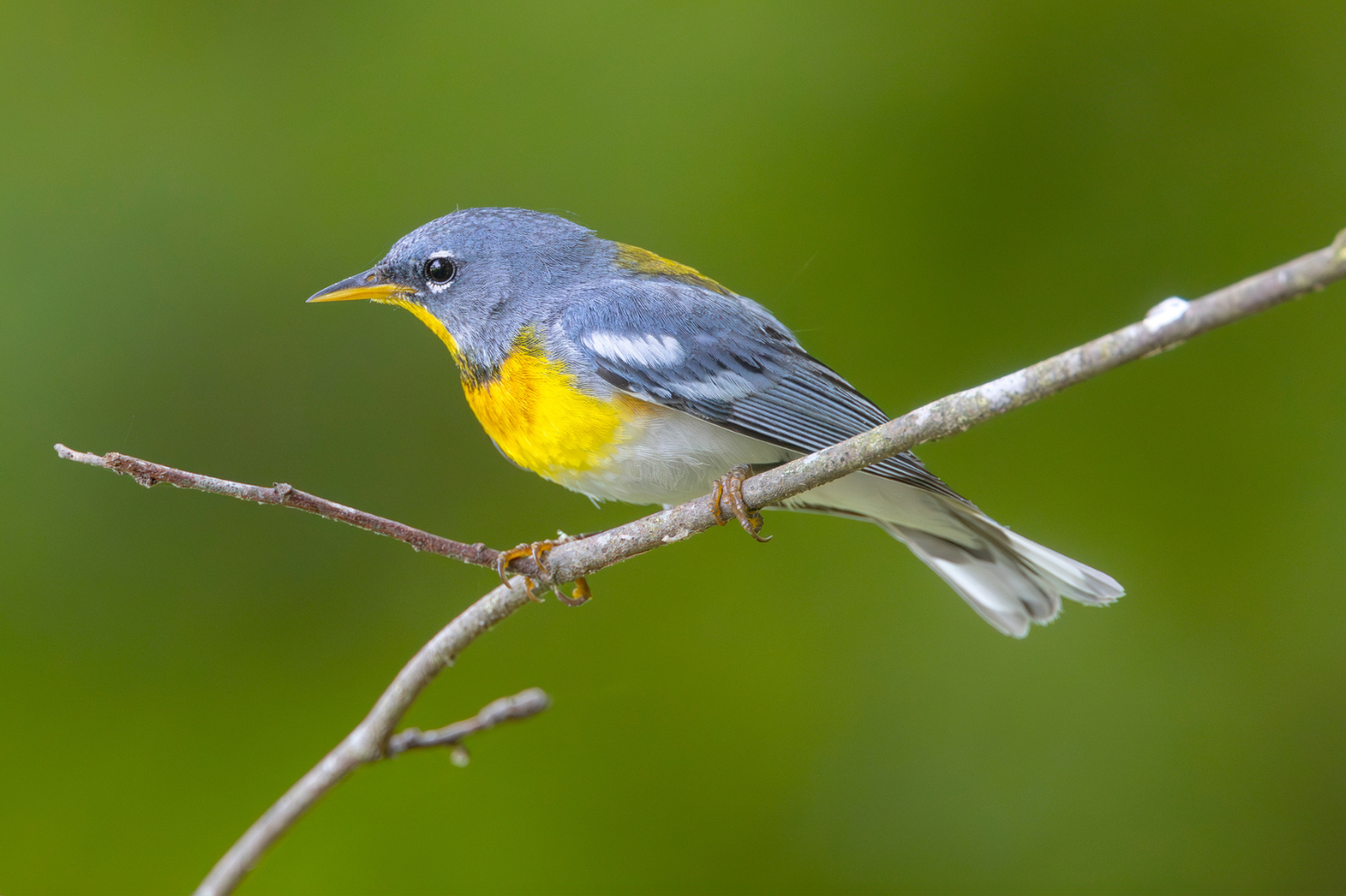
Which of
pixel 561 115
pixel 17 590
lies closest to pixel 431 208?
pixel 561 115

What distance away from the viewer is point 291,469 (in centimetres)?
301

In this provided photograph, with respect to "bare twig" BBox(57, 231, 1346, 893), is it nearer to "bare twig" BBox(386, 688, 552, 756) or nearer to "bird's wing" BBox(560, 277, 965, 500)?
"bare twig" BBox(386, 688, 552, 756)

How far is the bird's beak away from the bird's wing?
41 cm

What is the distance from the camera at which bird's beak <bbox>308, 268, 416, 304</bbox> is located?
79.7 inches

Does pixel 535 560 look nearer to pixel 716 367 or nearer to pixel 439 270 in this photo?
pixel 716 367

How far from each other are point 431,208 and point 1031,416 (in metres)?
2.02

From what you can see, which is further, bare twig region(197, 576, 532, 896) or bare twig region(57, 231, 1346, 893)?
bare twig region(197, 576, 532, 896)

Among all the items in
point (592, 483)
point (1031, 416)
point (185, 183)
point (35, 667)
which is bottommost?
point (35, 667)

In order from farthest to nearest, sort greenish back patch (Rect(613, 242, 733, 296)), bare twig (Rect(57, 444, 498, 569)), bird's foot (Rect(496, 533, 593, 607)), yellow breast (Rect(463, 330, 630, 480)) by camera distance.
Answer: greenish back patch (Rect(613, 242, 733, 296)), yellow breast (Rect(463, 330, 630, 480)), bird's foot (Rect(496, 533, 593, 607)), bare twig (Rect(57, 444, 498, 569))

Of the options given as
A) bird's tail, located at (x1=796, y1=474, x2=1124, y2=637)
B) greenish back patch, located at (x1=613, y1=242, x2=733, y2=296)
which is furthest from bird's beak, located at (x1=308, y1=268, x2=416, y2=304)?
bird's tail, located at (x1=796, y1=474, x2=1124, y2=637)

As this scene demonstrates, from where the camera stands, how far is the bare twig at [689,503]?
38.1 inches

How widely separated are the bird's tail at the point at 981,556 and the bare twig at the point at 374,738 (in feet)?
2.60

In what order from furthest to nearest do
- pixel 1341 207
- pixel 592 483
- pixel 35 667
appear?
pixel 35 667 → pixel 1341 207 → pixel 592 483

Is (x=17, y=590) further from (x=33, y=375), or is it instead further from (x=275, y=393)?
(x=275, y=393)
